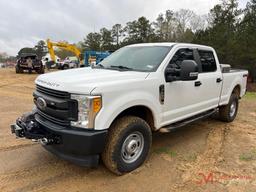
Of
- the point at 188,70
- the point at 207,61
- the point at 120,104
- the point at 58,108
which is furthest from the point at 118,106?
the point at 207,61

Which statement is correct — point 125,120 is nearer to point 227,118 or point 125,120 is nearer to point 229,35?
point 227,118

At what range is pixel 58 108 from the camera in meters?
3.22

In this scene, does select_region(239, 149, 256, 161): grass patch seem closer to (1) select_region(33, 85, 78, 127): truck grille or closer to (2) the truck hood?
(2) the truck hood

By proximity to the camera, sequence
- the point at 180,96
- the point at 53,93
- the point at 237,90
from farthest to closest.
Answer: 1. the point at 237,90
2. the point at 180,96
3. the point at 53,93

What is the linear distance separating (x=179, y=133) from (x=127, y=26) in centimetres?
4322

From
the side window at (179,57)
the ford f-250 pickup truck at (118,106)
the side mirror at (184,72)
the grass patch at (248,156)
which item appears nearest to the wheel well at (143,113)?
the ford f-250 pickup truck at (118,106)

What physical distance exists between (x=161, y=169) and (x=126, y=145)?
71 centimetres

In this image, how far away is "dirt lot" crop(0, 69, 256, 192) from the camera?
3295 millimetres

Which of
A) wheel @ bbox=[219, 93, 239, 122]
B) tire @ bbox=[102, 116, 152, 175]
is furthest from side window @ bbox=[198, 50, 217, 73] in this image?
tire @ bbox=[102, 116, 152, 175]

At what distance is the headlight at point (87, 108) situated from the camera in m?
2.99

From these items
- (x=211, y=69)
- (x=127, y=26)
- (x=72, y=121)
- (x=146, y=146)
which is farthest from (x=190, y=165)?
(x=127, y=26)

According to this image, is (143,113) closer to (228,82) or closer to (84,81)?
(84,81)

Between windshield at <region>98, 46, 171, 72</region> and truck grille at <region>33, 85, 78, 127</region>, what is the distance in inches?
52.8

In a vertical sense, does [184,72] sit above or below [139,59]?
below
